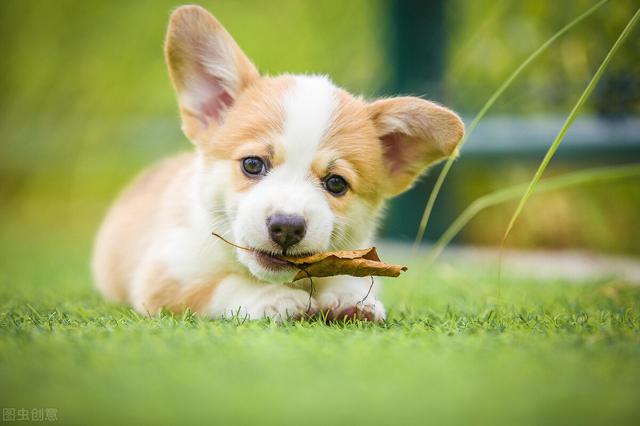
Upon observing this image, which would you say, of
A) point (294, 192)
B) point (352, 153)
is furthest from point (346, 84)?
point (294, 192)

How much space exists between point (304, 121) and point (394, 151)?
559mm

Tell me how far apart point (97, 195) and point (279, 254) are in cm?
940

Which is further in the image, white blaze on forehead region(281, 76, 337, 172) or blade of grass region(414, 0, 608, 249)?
white blaze on forehead region(281, 76, 337, 172)

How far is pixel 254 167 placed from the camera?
234 cm

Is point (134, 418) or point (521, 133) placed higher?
point (521, 133)

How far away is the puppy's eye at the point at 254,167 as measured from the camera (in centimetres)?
232

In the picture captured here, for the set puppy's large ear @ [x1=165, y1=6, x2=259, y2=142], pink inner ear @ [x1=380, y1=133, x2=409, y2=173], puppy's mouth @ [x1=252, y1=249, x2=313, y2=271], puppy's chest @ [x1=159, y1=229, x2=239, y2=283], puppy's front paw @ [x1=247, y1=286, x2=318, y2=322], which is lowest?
puppy's front paw @ [x1=247, y1=286, x2=318, y2=322]

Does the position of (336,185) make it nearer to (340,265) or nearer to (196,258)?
(340,265)

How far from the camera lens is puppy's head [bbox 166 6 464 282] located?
7.02 ft

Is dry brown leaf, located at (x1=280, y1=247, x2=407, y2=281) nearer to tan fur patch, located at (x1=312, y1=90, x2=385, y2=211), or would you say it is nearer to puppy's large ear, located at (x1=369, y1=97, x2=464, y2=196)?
tan fur patch, located at (x1=312, y1=90, x2=385, y2=211)

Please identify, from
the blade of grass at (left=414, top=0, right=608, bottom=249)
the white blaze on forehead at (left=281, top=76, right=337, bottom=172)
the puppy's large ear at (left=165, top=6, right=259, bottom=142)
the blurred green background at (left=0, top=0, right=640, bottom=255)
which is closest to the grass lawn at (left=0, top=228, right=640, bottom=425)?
the blade of grass at (left=414, top=0, right=608, bottom=249)

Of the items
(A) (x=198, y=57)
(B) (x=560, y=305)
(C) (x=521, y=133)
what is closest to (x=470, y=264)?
(C) (x=521, y=133)

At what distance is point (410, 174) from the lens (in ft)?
8.93

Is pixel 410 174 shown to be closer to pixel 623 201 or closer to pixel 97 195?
pixel 623 201
